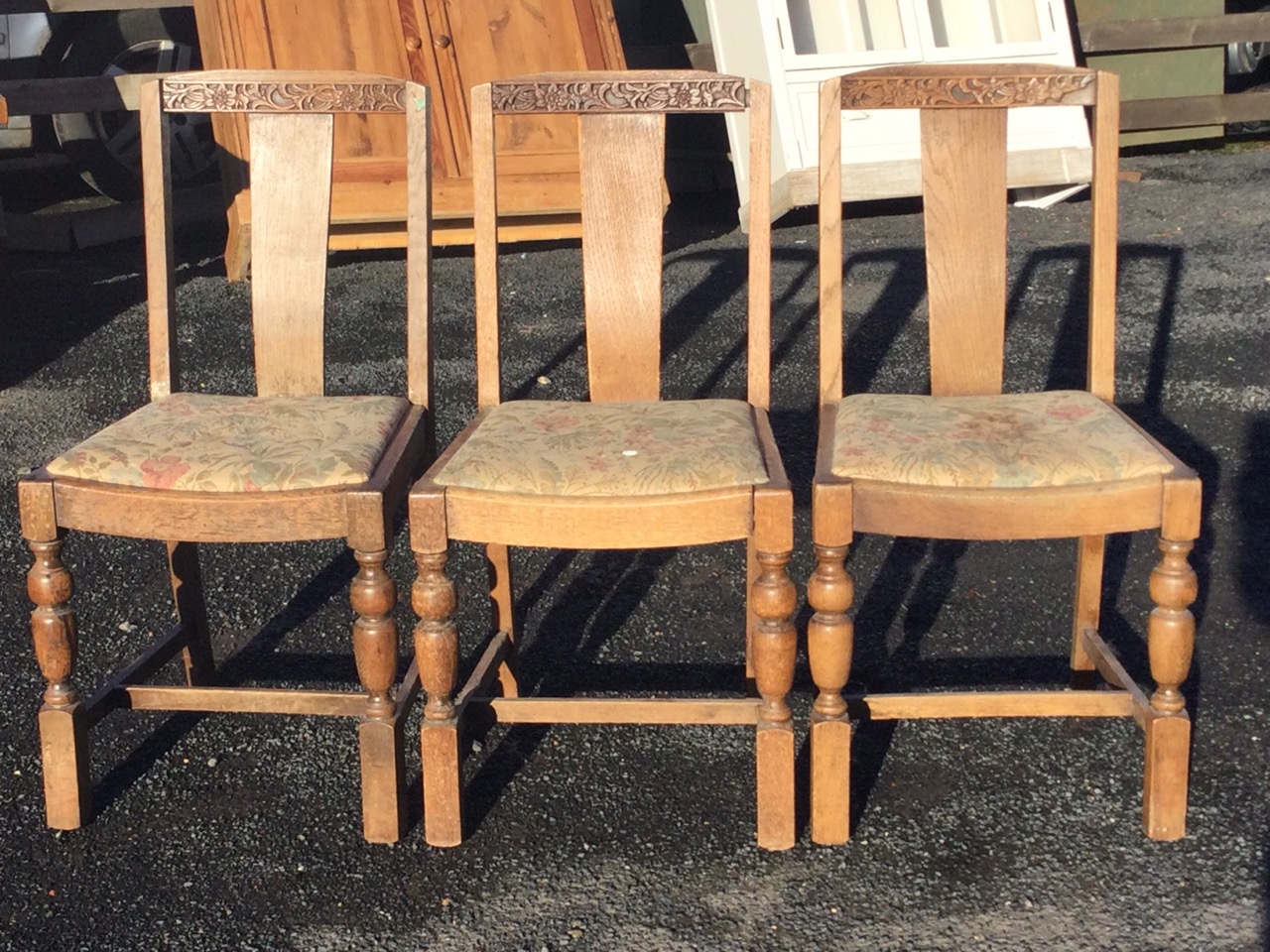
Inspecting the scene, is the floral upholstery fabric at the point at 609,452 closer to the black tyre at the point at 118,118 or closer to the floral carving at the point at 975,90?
the floral carving at the point at 975,90

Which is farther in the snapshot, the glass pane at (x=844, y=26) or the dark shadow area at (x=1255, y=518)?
the glass pane at (x=844, y=26)

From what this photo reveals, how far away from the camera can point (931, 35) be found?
23.5ft

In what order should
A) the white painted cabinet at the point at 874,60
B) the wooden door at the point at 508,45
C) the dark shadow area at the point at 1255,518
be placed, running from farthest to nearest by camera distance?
1. the white painted cabinet at the point at 874,60
2. the wooden door at the point at 508,45
3. the dark shadow area at the point at 1255,518

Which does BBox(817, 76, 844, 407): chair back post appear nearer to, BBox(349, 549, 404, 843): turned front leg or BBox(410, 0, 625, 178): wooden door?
BBox(349, 549, 404, 843): turned front leg

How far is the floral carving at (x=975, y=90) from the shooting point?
8.96 ft

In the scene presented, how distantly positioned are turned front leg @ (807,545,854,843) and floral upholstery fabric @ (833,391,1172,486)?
180mm

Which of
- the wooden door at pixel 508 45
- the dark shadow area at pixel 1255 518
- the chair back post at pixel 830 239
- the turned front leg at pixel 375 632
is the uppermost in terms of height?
the wooden door at pixel 508 45

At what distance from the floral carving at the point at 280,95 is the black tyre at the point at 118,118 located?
17.2 feet

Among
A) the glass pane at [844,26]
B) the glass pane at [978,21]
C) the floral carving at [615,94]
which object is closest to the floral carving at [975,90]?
the floral carving at [615,94]

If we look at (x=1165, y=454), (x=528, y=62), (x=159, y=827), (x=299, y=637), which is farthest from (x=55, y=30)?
(x=1165, y=454)

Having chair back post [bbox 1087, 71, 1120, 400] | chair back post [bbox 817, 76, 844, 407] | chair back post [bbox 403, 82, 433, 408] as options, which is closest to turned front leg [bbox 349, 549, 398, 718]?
chair back post [bbox 403, 82, 433, 408]

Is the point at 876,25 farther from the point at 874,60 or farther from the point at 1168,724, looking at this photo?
the point at 1168,724

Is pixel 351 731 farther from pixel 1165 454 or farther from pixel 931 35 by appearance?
pixel 931 35

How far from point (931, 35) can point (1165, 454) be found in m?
5.25
